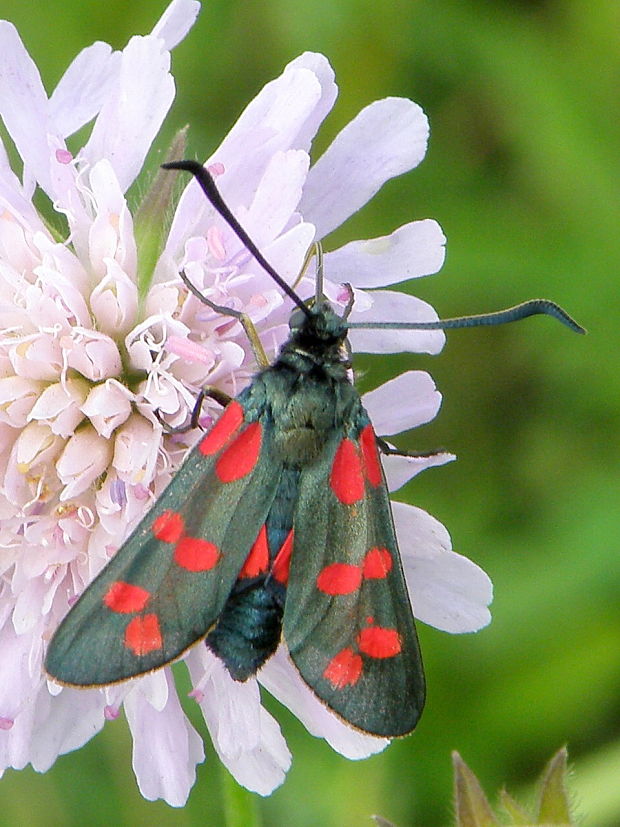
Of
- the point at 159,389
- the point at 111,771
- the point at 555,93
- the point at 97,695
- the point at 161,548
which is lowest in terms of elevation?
the point at 111,771

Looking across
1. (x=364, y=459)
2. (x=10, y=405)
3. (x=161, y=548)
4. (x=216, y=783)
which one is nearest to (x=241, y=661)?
(x=161, y=548)

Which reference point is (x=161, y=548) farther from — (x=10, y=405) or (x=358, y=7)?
(x=358, y=7)

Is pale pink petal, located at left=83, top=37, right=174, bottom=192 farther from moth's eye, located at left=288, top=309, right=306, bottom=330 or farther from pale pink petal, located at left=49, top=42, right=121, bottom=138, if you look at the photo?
moth's eye, located at left=288, top=309, right=306, bottom=330

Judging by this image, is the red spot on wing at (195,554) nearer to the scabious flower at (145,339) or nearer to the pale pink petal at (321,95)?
the scabious flower at (145,339)

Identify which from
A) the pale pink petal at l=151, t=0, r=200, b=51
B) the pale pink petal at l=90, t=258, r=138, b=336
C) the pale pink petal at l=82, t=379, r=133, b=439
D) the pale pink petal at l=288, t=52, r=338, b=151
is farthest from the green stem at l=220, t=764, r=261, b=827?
the pale pink petal at l=151, t=0, r=200, b=51

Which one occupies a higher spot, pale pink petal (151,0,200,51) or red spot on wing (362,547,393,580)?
pale pink petal (151,0,200,51)

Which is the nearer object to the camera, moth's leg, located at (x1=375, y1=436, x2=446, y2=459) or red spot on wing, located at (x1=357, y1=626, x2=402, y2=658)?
red spot on wing, located at (x1=357, y1=626, x2=402, y2=658)
